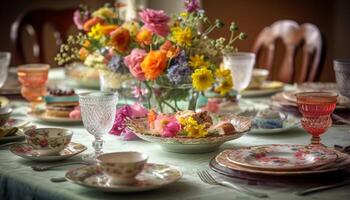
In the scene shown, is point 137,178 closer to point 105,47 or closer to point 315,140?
point 315,140

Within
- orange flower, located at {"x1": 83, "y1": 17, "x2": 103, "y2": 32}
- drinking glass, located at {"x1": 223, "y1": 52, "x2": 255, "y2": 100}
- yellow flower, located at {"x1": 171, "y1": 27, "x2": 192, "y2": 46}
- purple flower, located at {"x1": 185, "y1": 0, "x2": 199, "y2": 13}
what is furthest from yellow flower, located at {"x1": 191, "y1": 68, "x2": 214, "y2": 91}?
orange flower, located at {"x1": 83, "y1": 17, "x2": 103, "y2": 32}

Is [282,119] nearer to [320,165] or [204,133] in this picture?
[204,133]

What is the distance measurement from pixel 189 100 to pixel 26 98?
63cm

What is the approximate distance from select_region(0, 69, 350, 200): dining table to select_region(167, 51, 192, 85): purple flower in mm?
190

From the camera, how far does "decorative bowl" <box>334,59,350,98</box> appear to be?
5.83 ft

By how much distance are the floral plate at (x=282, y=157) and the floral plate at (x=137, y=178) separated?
0.14 metres

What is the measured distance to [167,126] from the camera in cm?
166

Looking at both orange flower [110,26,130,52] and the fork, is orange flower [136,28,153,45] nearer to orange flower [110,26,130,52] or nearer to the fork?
orange flower [110,26,130,52]

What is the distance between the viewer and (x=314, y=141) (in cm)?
168

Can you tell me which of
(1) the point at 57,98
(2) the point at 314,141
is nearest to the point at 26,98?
(1) the point at 57,98

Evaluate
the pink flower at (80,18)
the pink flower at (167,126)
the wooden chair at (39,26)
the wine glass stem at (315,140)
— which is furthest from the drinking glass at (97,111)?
the wooden chair at (39,26)

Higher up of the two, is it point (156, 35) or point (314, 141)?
point (156, 35)

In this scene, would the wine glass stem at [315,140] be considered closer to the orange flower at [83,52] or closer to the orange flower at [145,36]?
the orange flower at [145,36]

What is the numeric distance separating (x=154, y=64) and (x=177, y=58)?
0.27 feet
